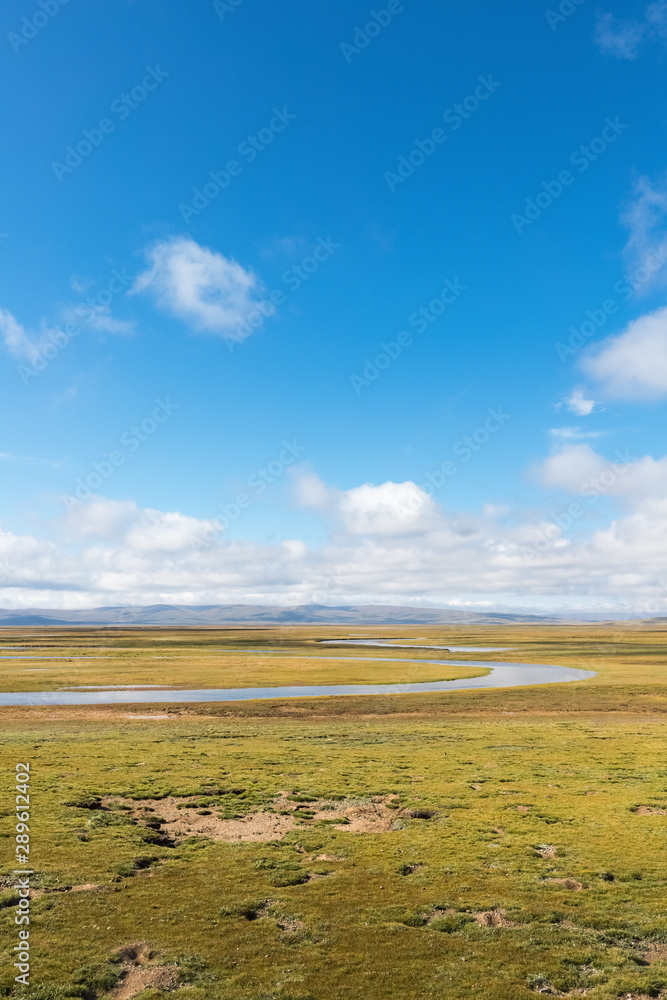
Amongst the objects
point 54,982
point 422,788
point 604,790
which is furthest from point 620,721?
point 54,982

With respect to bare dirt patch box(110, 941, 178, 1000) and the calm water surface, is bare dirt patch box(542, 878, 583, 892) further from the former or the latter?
the calm water surface

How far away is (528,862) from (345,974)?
32.4ft

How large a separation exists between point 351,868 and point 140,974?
28.5ft

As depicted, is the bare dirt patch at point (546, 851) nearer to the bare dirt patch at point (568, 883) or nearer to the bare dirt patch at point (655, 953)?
the bare dirt patch at point (568, 883)

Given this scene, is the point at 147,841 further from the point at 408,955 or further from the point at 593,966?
the point at 593,966

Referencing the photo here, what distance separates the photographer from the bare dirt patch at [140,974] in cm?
1324

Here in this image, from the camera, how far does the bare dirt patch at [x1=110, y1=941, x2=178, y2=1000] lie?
43.4 ft

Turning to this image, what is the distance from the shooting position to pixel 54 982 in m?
13.4

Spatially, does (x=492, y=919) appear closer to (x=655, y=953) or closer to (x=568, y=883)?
(x=568, y=883)

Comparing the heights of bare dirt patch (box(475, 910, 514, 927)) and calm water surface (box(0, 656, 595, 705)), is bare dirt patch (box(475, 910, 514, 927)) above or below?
above

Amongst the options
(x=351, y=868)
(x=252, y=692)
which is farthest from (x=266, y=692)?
(x=351, y=868)

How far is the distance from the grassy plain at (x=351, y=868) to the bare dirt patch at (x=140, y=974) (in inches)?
2.3

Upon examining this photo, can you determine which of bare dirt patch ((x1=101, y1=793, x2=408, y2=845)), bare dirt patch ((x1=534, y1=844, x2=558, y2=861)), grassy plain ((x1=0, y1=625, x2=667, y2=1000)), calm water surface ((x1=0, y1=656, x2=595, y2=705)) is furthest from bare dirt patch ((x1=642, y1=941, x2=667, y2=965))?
calm water surface ((x1=0, y1=656, x2=595, y2=705))

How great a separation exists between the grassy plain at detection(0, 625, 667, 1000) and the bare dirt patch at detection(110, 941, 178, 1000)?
0.06 metres
